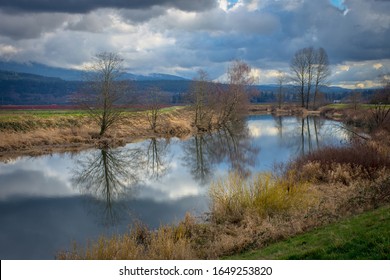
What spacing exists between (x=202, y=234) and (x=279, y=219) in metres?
2.44

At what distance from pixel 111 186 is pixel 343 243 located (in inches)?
622

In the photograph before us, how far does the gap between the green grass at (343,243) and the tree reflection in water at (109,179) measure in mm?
7348

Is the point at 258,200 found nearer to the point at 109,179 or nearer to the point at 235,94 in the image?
the point at 109,179

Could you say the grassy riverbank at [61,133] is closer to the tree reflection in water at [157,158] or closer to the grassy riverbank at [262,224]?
the tree reflection in water at [157,158]

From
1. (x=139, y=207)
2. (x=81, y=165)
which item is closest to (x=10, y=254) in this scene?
(x=139, y=207)

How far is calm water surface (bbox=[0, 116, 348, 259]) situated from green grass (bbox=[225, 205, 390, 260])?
18.3 ft

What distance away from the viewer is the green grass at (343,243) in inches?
277

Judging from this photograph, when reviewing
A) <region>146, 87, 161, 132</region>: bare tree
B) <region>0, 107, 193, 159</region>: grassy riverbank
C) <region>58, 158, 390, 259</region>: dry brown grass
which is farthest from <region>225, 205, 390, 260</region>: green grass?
<region>146, 87, 161, 132</region>: bare tree

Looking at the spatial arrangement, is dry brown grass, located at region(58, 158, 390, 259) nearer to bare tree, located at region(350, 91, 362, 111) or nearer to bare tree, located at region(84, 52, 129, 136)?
bare tree, located at region(84, 52, 129, 136)

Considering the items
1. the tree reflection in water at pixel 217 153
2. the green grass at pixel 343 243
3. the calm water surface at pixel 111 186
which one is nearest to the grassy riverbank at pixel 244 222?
the green grass at pixel 343 243

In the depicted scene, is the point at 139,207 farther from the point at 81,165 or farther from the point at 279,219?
the point at 81,165

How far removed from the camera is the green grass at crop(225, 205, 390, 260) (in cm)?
703

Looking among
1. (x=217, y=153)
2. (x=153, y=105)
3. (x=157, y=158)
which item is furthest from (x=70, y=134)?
(x=217, y=153)

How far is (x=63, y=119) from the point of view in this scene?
3950 centimetres
